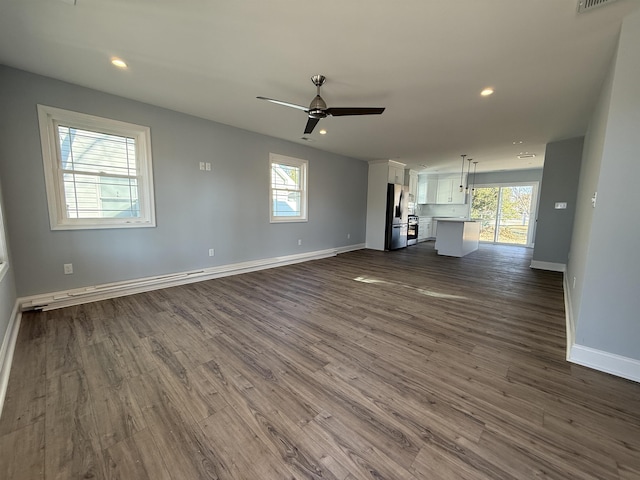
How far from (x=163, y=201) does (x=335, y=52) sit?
312 cm

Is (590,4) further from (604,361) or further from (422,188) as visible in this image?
(422,188)

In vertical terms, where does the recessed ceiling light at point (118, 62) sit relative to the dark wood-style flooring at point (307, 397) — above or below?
above

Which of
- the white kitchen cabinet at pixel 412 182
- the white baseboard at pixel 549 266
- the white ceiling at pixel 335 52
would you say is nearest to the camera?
the white ceiling at pixel 335 52

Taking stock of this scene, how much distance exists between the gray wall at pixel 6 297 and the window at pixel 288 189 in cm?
355

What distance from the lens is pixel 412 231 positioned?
8633 mm

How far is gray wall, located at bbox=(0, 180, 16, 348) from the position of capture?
205cm

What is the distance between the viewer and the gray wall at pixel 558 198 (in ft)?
16.1

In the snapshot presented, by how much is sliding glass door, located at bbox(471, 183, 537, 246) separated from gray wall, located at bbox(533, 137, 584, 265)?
9.24 feet

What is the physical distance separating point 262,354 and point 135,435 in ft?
3.12

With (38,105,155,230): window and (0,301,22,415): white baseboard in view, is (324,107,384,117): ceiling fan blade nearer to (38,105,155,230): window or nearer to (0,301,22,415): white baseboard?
(38,105,155,230): window

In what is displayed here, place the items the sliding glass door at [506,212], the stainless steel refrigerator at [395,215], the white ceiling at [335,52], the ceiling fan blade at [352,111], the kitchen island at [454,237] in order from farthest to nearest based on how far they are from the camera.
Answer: the sliding glass door at [506,212], the stainless steel refrigerator at [395,215], the kitchen island at [454,237], the ceiling fan blade at [352,111], the white ceiling at [335,52]

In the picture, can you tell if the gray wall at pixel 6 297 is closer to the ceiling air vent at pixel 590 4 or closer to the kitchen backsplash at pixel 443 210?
the ceiling air vent at pixel 590 4

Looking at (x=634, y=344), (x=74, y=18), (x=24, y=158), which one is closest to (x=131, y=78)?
(x=74, y=18)

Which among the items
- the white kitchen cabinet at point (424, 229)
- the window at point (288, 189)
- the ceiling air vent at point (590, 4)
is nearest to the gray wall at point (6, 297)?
the window at point (288, 189)
